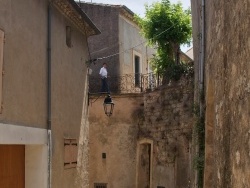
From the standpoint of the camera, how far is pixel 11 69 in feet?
24.8

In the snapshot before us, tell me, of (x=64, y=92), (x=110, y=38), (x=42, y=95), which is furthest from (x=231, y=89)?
(x=110, y=38)

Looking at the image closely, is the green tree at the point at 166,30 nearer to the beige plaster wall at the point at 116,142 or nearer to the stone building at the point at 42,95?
the beige plaster wall at the point at 116,142

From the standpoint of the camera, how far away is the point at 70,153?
10.9m

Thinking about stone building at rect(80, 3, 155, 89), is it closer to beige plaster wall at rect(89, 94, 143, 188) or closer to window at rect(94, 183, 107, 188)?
beige plaster wall at rect(89, 94, 143, 188)

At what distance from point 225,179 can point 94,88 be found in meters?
16.4

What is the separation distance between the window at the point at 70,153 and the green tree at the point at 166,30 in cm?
899

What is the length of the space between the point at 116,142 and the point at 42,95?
35.2ft

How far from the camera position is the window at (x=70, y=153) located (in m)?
Answer: 10.5

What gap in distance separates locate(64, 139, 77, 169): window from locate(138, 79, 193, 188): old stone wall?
18.5 ft

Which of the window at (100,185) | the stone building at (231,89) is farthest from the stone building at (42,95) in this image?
the window at (100,185)

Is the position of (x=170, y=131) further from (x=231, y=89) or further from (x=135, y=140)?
(x=231, y=89)

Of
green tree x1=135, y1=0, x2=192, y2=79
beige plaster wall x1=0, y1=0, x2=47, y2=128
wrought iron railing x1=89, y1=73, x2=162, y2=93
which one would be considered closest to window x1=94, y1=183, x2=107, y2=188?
wrought iron railing x1=89, y1=73, x2=162, y2=93

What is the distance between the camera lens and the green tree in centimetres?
2005

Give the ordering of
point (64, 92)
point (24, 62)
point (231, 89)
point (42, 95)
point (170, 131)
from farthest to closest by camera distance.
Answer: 1. point (170, 131)
2. point (64, 92)
3. point (42, 95)
4. point (24, 62)
5. point (231, 89)
